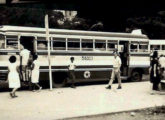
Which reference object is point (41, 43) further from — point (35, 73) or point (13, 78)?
point (13, 78)

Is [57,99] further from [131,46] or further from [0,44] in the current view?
[131,46]

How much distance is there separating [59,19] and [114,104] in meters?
56.8

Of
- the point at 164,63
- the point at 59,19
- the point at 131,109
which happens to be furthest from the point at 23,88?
the point at 59,19

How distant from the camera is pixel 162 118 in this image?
433 inches

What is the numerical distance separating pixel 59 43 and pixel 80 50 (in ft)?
4.47

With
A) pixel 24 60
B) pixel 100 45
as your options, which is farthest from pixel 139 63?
pixel 24 60

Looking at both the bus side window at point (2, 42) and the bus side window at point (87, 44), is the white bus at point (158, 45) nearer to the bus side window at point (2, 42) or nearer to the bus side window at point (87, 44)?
the bus side window at point (87, 44)

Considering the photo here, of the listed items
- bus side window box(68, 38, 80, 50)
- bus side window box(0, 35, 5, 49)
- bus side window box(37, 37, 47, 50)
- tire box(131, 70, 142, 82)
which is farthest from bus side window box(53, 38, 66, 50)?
tire box(131, 70, 142, 82)

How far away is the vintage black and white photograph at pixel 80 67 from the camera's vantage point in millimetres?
7609

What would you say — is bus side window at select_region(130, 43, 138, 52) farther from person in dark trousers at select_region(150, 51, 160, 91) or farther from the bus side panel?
person in dark trousers at select_region(150, 51, 160, 91)

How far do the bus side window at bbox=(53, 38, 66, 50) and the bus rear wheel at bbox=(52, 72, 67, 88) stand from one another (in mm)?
1284

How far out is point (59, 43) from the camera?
2062 centimetres

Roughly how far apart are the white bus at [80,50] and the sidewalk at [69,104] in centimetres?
288

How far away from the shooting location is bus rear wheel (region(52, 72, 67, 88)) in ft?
66.9
